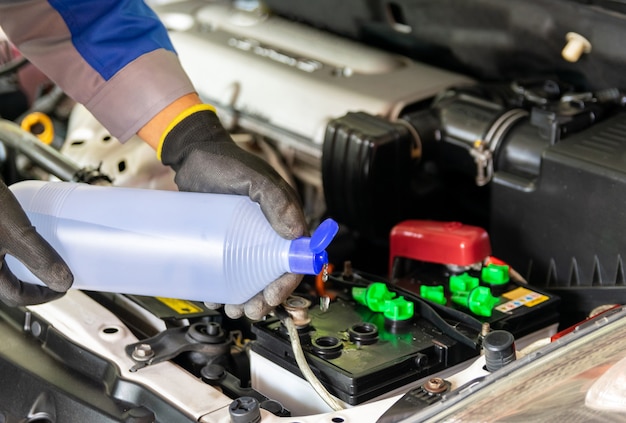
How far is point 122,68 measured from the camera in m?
1.81

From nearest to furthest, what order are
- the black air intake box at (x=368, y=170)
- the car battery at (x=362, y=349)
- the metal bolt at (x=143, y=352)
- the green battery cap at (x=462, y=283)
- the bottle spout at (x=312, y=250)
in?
the bottle spout at (x=312, y=250), the car battery at (x=362, y=349), the metal bolt at (x=143, y=352), the green battery cap at (x=462, y=283), the black air intake box at (x=368, y=170)

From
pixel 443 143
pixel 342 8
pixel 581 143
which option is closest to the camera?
pixel 581 143

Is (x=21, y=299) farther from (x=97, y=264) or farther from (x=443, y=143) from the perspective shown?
(x=443, y=143)

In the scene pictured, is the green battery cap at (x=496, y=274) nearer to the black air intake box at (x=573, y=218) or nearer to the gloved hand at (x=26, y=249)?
the black air intake box at (x=573, y=218)

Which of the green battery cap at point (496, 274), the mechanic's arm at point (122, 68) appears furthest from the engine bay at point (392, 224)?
the mechanic's arm at point (122, 68)

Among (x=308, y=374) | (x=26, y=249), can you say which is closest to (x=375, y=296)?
(x=308, y=374)

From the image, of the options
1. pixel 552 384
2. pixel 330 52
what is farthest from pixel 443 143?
pixel 552 384

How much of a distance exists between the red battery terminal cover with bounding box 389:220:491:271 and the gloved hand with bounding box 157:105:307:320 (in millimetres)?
368

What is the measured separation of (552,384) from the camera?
1.32 metres

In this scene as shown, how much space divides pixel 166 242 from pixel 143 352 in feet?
0.80

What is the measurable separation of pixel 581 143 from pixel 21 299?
976mm

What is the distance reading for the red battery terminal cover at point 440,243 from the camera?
5.71 feet

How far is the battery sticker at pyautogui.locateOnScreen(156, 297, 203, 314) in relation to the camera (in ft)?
5.67

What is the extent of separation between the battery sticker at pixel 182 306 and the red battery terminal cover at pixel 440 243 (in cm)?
38
